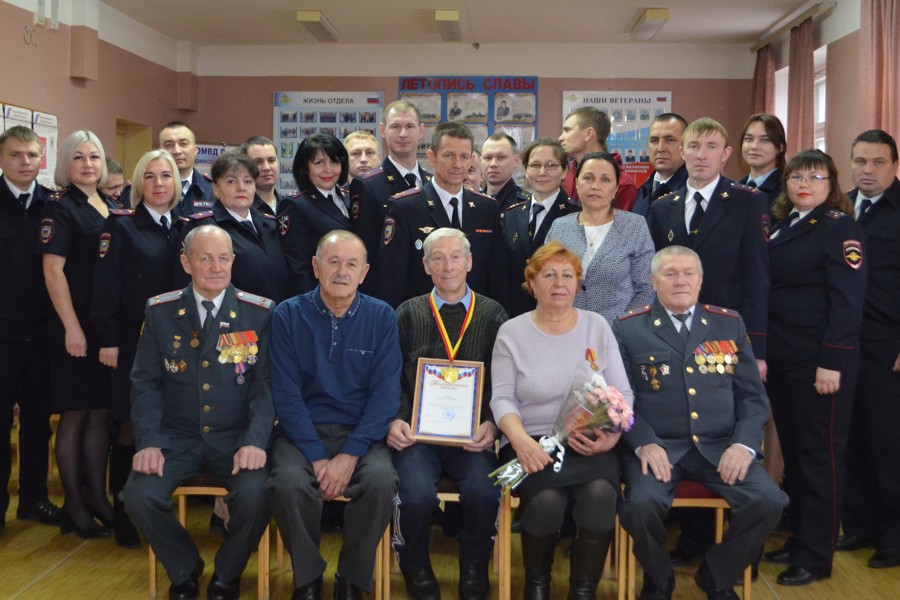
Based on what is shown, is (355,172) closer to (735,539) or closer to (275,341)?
(275,341)

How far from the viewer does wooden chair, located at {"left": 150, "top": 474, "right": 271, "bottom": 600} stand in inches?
118

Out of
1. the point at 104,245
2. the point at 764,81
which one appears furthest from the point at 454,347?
the point at 764,81

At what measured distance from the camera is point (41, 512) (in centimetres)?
389

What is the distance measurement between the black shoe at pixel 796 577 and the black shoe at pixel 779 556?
167mm

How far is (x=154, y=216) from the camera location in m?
3.67

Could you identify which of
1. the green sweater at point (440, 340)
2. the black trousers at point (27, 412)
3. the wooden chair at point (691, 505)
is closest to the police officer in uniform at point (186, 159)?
the black trousers at point (27, 412)

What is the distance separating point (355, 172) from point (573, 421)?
2.60 m

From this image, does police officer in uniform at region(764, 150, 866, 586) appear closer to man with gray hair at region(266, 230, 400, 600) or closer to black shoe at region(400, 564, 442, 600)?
black shoe at region(400, 564, 442, 600)

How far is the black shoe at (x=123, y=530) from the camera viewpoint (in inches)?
140

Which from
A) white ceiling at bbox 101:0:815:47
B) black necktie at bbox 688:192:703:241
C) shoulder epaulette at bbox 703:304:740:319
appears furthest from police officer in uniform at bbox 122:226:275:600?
white ceiling at bbox 101:0:815:47

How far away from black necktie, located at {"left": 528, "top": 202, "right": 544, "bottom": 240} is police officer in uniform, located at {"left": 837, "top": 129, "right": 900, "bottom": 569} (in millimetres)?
1528

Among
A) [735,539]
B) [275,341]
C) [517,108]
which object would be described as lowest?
[735,539]

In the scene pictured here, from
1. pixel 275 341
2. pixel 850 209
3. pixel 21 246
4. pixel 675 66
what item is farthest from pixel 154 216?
pixel 675 66

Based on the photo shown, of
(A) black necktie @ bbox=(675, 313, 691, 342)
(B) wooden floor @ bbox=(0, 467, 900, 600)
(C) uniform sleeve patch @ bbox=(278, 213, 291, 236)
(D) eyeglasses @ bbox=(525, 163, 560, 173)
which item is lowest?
(B) wooden floor @ bbox=(0, 467, 900, 600)
